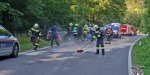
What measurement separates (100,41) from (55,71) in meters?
6.60

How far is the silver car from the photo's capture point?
11.8 metres

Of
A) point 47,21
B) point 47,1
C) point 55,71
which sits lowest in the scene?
point 55,71

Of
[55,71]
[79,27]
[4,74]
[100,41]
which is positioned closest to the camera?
[4,74]

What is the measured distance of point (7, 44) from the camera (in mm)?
12289

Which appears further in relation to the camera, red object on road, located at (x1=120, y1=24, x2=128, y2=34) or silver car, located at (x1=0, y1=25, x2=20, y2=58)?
red object on road, located at (x1=120, y1=24, x2=128, y2=34)

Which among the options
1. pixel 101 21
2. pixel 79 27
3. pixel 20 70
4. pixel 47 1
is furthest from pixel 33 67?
pixel 101 21

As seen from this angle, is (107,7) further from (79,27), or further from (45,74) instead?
(45,74)

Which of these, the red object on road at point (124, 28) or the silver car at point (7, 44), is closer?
the silver car at point (7, 44)

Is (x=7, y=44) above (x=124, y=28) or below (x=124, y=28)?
above

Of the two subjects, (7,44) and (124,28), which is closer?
(7,44)

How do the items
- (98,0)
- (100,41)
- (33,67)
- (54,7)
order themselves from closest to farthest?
(33,67)
(100,41)
(54,7)
(98,0)

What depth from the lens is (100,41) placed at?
51.3 ft

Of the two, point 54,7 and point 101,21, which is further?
point 101,21

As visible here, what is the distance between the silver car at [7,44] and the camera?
11.8m
